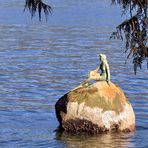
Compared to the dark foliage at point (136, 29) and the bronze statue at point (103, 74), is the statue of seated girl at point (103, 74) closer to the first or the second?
the bronze statue at point (103, 74)

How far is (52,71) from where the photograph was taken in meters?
34.7

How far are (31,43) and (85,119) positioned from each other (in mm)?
26961

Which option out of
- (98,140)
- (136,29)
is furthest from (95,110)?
(136,29)

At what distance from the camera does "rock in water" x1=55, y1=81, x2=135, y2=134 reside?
19922 mm

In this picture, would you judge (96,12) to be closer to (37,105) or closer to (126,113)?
(37,105)

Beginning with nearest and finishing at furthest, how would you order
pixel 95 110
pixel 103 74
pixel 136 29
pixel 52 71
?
pixel 136 29
pixel 95 110
pixel 103 74
pixel 52 71

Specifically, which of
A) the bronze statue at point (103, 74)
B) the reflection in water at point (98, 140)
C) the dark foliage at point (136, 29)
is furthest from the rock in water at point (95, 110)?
the dark foliage at point (136, 29)

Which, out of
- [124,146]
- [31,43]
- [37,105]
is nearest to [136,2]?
[124,146]

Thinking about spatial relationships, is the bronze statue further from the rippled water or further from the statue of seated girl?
the rippled water

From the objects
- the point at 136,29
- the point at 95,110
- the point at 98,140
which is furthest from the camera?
the point at 95,110

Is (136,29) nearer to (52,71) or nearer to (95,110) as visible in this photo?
(95,110)

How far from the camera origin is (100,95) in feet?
65.8

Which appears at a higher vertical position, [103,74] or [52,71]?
[103,74]

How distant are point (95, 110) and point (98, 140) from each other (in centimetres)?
92
